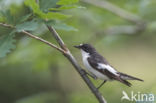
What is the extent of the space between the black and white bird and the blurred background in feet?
1.47

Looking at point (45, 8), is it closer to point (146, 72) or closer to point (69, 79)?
point (69, 79)

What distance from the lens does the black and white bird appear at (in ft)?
→ 8.79

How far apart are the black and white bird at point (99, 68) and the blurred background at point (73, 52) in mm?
448

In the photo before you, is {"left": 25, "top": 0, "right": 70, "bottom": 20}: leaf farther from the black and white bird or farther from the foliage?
the black and white bird

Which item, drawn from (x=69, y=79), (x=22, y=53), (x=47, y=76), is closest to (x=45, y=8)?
(x=22, y=53)

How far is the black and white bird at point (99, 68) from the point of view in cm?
268

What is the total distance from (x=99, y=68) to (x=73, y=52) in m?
1.50

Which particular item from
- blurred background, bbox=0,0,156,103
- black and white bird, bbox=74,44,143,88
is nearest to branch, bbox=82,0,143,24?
blurred background, bbox=0,0,156,103

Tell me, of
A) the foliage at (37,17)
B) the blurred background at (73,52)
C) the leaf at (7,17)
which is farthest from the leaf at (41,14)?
the blurred background at (73,52)

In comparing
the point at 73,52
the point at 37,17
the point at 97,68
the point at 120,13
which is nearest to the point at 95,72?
the point at 97,68

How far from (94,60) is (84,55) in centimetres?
17

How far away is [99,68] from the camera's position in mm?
2867

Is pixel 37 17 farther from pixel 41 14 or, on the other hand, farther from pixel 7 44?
pixel 7 44

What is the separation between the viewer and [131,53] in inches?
313
